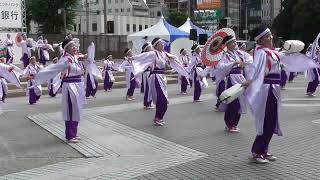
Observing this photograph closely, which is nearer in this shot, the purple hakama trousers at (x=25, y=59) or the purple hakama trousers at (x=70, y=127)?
the purple hakama trousers at (x=70, y=127)

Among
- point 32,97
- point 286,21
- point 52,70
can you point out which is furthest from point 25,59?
point 286,21

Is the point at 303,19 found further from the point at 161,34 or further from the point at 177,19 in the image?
the point at 177,19

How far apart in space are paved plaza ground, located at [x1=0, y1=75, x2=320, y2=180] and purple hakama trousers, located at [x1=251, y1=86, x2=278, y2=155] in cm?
26

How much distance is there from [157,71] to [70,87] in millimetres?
2654

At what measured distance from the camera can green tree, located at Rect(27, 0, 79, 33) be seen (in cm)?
6080

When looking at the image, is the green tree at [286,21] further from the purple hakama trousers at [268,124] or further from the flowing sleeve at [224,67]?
the purple hakama trousers at [268,124]

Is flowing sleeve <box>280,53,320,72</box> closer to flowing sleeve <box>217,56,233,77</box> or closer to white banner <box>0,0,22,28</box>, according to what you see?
flowing sleeve <box>217,56,233,77</box>

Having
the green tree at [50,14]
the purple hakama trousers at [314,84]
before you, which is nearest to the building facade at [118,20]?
the green tree at [50,14]

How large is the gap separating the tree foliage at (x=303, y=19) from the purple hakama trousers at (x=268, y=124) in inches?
2027

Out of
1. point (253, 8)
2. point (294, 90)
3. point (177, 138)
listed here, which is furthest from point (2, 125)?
point (253, 8)

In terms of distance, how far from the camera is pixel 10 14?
30.8 metres

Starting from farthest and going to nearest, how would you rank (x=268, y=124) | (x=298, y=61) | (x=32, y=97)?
(x=32, y=97) → (x=298, y=61) → (x=268, y=124)

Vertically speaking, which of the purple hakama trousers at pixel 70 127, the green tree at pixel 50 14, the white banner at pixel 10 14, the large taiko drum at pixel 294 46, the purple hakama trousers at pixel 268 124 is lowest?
the purple hakama trousers at pixel 70 127

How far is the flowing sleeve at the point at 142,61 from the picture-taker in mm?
12164
